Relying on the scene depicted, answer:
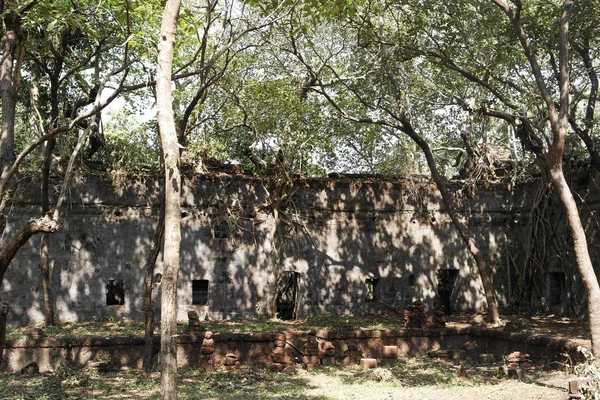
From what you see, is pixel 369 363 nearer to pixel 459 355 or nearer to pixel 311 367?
pixel 311 367

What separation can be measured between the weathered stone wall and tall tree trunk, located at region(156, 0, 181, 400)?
28.9ft

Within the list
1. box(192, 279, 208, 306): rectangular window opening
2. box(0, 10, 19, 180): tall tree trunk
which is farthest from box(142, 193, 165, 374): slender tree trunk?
box(192, 279, 208, 306): rectangular window opening

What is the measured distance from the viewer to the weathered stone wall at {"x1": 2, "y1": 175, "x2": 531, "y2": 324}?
1514 cm

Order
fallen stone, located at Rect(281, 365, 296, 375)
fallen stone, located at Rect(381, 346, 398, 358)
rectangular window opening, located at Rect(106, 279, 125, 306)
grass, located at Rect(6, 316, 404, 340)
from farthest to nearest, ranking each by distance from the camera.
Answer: rectangular window opening, located at Rect(106, 279, 125, 306) → grass, located at Rect(6, 316, 404, 340) → fallen stone, located at Rect(381, 346, 398, 358) → fallen stone, located at Rect(281, 365, 296, 375)

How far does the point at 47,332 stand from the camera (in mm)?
13516

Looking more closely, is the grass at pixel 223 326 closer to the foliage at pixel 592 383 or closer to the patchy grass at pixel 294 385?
the patchy grass at pixel 294 385

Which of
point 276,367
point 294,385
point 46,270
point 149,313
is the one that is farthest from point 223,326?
point 294,385

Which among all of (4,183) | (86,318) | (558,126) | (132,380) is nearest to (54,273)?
(86,318)

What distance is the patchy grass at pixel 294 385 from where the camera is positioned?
31.8 feet

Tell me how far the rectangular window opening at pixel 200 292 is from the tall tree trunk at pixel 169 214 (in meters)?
9.30

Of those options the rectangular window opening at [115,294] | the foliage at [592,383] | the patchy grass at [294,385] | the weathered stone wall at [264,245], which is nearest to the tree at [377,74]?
the weathered stone wall at [264,245]

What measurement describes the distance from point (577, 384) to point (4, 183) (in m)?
8.08

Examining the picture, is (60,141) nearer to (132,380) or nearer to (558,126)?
(132,380)

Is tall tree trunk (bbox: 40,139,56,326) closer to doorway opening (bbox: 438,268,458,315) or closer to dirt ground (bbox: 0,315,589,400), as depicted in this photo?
dirt ground (bbox: 0,315,589,400)
